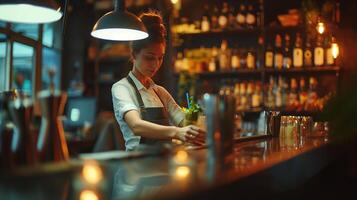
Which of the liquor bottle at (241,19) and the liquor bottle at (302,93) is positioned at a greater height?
the liquor bottle at (241,19)

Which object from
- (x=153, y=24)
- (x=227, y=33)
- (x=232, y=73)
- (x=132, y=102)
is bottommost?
(x=132, y=102)

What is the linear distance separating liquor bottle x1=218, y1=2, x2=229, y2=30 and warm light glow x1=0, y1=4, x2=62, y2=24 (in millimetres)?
3464

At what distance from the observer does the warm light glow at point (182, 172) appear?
100 centimetres

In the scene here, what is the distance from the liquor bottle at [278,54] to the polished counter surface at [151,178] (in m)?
3.49

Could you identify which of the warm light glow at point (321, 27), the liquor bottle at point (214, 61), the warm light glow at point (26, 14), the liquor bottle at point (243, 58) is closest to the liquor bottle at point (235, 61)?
the liquor bottle at point (243, 58)

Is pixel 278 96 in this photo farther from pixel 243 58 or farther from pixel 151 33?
pixel 151 33

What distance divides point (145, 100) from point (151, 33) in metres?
0.36

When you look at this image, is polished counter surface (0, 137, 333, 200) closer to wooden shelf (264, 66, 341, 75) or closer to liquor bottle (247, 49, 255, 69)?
wooden shelf (264, 66, 341, 75)

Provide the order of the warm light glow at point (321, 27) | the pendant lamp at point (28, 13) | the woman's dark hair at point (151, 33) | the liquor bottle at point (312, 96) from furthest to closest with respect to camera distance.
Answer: the liquor bottle at point (312, 96) < the warm light glow at point (321, 27) < the woman's dark hair at point (151, 33) < the pendant lamp at point (28, 13)

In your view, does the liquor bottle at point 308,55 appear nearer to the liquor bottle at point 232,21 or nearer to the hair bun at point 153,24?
the liquor bottle at point 232,21

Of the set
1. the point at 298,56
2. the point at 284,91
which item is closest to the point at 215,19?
the point at 298,56

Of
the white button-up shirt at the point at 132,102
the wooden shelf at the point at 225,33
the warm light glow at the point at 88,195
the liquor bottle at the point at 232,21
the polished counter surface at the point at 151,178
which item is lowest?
the warm light glow at the point at 88,195

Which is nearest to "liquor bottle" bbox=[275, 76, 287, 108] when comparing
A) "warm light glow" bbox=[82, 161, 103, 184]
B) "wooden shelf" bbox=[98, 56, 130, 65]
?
"wooden shelf" bbox=[98, 56, 130, 65]

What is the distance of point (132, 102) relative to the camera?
2.19 metres
